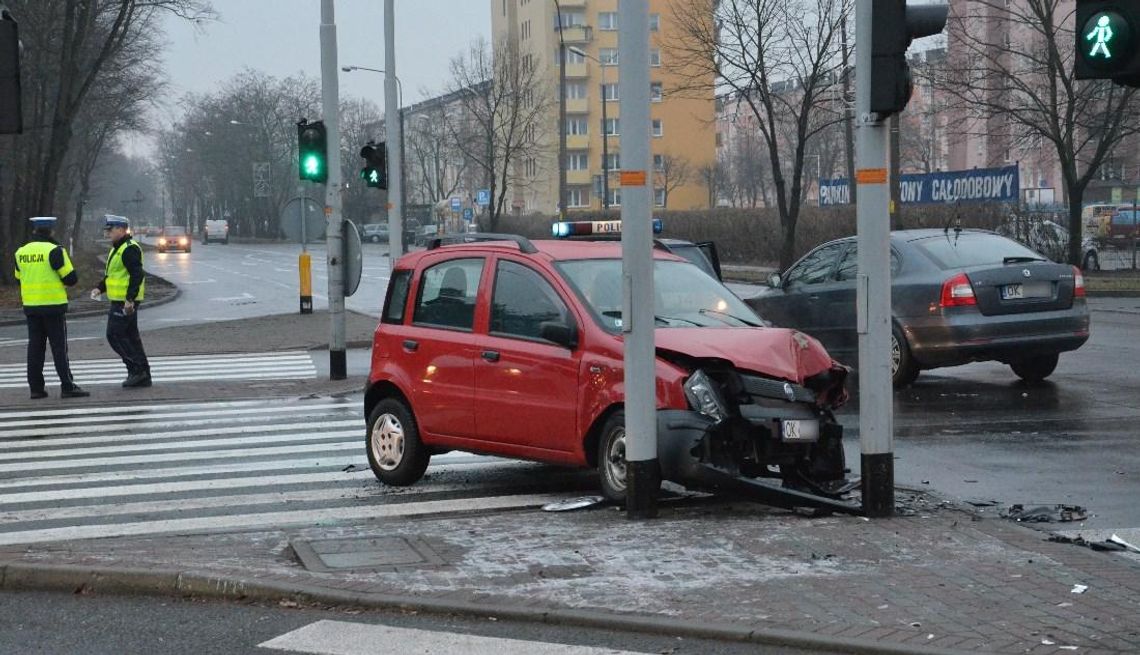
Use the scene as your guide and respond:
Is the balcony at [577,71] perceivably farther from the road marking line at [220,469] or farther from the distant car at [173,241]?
the road marking line at [220,469]

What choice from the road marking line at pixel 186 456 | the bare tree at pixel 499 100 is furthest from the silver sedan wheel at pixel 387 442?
the bare tree at pixel 499 100

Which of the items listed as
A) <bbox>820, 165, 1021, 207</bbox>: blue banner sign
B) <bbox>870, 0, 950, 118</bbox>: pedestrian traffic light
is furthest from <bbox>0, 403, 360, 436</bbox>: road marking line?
<bbox>820, 165, 1021, 207</bbox>: blue banner sign

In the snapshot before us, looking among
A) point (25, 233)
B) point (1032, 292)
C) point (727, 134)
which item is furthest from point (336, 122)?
point (727, 134)

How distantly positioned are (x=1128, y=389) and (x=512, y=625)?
10.3 meters

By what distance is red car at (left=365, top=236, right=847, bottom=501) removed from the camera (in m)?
9.00

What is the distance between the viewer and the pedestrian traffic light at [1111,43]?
6445mm

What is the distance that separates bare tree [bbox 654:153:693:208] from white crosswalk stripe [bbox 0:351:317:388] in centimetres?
8129

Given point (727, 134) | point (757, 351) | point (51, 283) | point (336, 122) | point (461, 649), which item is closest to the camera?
point (461, 649)

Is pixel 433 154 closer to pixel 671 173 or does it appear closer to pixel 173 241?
pixel 671 173

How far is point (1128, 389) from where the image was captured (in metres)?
15.0

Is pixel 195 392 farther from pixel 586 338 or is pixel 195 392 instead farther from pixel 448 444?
pixel 586 338

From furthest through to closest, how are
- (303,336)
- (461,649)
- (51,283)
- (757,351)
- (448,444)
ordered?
(303,336)
(51,283)
(448,444)
(757,351)
(461,649)

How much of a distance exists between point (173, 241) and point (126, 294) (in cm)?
8242

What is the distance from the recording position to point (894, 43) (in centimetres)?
844
